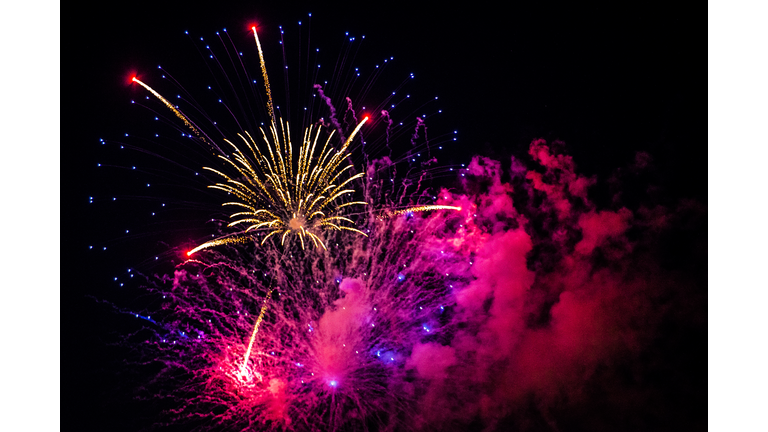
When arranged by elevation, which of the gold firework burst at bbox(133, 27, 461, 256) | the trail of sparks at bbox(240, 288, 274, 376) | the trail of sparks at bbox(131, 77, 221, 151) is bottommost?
the trail of sparks at bbox(240, 288, 274, 376)

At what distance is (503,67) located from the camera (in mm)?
6547

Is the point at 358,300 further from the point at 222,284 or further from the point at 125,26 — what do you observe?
the point at 125,26

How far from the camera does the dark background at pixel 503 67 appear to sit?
6.14 m

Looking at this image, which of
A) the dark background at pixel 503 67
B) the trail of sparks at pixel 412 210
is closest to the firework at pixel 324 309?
the trail of sparks at pixel 412 210

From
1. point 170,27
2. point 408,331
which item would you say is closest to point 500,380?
point 408,331

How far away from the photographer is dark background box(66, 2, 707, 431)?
614 centimetres

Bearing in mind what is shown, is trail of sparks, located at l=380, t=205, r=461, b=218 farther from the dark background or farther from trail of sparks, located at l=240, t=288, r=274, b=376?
trail of sparks, located at l=240, t=288, r=274, b=376

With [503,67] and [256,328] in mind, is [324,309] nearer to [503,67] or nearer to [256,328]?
[256,328]

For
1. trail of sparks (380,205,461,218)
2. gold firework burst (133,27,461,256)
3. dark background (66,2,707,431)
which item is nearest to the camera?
gold firework burst (133,27,461,256)

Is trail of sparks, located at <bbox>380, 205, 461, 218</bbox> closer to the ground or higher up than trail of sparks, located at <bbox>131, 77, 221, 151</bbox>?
closer to the ground

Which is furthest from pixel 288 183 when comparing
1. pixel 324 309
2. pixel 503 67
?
pixel 503 67

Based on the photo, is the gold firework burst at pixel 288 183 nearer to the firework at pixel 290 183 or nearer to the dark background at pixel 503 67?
the firework at pixel 290 183

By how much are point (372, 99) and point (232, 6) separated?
8.89 ft

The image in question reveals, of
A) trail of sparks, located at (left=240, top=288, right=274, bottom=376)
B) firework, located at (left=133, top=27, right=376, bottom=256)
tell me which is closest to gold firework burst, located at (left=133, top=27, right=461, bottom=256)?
firework, located at (left=133, top=27, right=376, bottom=256)
